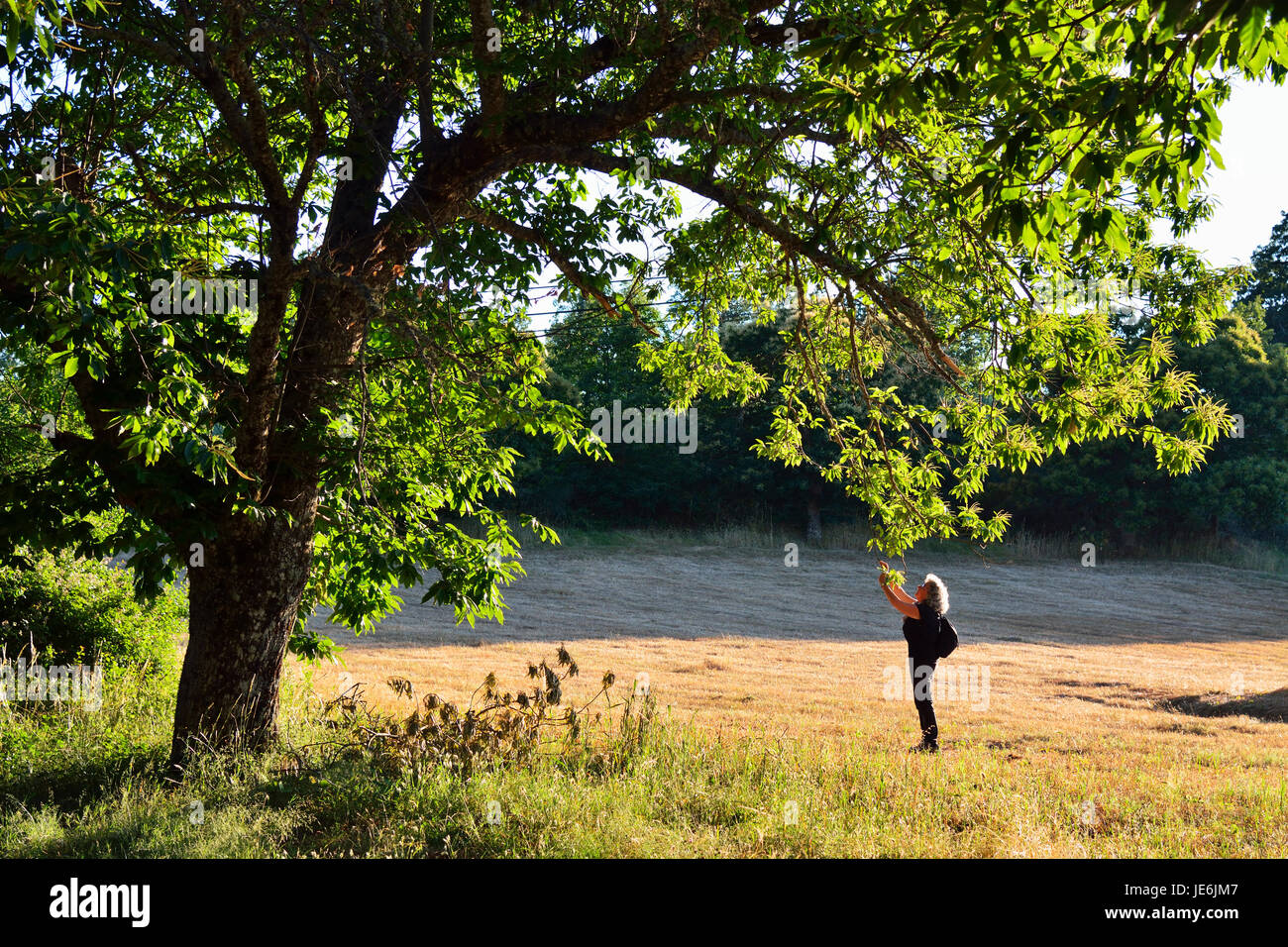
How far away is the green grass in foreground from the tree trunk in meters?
0.40

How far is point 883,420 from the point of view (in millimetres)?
9422

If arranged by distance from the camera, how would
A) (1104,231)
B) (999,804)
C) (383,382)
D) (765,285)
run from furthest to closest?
1. (765,285)
2. (383,382)
3. (999,804)
4. (1104,231)

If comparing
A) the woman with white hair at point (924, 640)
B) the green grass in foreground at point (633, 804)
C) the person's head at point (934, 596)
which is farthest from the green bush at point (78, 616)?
the person's head at point (934, 596)

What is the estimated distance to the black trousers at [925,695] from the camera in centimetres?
991

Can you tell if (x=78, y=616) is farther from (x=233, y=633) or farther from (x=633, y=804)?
(x=633, y=804)

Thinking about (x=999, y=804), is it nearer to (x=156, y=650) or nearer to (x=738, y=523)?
(x=156, y=650)

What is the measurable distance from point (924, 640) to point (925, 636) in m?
0.05

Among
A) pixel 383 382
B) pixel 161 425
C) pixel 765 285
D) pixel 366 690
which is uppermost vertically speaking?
pixel 765 285

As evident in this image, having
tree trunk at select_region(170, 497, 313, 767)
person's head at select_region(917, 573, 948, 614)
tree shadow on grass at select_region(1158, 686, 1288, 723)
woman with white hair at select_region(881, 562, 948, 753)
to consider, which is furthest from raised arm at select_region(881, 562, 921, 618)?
tree trunk at select_region(170, 497, 313, 767)

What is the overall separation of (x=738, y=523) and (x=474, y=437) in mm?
33017

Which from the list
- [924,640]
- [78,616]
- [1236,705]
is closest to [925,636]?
[924,640]

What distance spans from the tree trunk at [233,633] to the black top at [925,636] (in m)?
6.55
